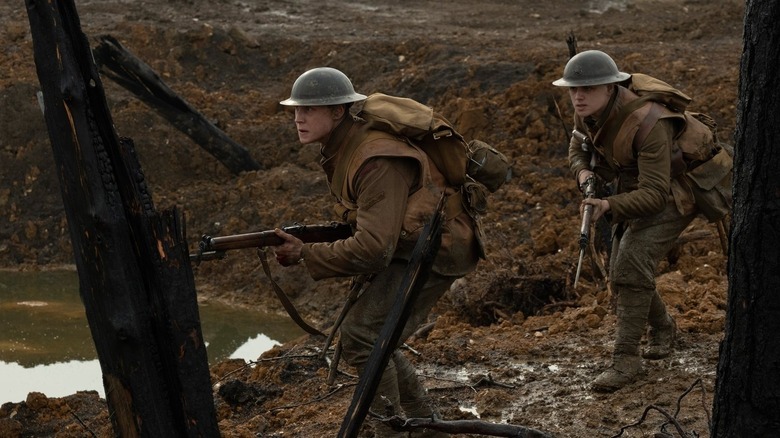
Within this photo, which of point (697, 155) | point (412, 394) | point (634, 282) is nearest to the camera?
point (412, 394)

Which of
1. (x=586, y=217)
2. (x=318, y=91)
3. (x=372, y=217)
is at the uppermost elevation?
(x=318, y=91)

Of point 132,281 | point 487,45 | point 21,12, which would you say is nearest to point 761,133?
point 132,281

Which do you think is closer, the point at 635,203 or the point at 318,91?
the point at 318,91

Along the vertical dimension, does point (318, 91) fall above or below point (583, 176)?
above

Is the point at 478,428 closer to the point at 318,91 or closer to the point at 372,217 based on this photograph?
the point at 372,217

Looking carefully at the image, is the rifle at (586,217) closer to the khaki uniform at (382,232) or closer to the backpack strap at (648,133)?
the backpack strap at (648,133)

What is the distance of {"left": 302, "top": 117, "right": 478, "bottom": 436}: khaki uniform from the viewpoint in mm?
5016

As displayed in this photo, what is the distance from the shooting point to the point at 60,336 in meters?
10.9

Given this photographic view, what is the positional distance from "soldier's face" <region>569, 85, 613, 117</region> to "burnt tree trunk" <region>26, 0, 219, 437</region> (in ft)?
9.83

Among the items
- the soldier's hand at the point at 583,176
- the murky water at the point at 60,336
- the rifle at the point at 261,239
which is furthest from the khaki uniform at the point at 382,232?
the murky water at the point at 60,336

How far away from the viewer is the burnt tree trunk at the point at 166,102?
11969mm

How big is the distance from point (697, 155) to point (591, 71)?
31.0 inches

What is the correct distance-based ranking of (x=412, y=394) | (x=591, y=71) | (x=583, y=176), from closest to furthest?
(x=412, y=394)
(x=591, y=71)
(x=583, y=176)

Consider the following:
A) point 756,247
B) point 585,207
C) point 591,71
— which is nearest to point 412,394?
point 585,207
